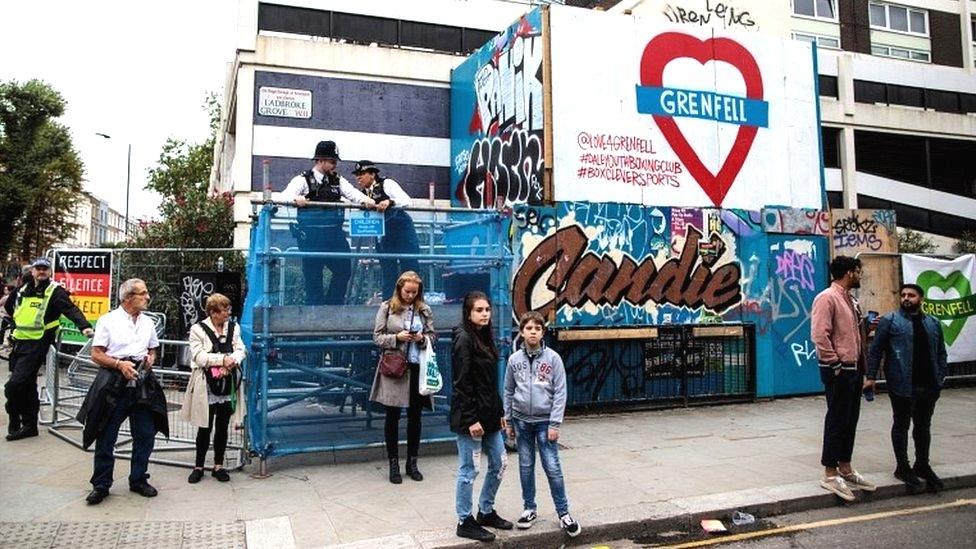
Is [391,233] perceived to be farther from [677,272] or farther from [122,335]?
[677,272]

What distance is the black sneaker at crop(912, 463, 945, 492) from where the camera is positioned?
6.17 meters

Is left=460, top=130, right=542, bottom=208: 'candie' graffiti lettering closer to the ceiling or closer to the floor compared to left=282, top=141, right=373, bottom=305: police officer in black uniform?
closer to the ceiling

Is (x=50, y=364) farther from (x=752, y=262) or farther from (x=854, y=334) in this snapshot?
(x=752, y=262)

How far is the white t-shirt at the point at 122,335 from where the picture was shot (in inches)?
223

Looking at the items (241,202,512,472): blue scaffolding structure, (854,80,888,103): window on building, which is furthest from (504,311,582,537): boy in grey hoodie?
(854,80,888,103): window on building

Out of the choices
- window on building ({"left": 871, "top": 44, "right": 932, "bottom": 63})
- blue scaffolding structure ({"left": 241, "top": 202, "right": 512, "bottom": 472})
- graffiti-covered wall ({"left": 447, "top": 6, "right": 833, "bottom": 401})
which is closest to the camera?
blue scaffolding structure ({"left": 241, "top": 202, "right": 512, "bottom": 472})

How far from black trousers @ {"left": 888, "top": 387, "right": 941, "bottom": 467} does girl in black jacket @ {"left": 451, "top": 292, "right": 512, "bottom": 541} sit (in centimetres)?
392

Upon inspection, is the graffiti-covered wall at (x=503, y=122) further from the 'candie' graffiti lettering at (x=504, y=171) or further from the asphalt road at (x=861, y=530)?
the asphalt road at (x=861, y=530)

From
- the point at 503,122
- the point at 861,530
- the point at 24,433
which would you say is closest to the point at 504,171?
the point at 503,122

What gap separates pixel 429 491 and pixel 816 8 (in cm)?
3959

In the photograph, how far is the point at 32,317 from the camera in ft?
25.1

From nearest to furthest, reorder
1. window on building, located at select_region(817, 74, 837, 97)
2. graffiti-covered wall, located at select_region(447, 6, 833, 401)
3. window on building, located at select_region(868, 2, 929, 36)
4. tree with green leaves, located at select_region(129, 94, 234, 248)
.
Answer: graffiti-covered wall, located at select_region(447, 6, 833, 401), tree with green leaves, located at select_region(129, 94, 234, 248), window on building, located at select_region(817, 74, 837, 97), window on building, located at select_region(868, 2, 929, 36)

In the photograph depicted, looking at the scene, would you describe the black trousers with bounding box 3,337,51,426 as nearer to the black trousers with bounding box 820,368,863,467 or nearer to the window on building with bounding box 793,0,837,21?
the black trousers with bounding box 820,368,863,467

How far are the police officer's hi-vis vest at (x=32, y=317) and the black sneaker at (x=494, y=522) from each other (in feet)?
19.2
